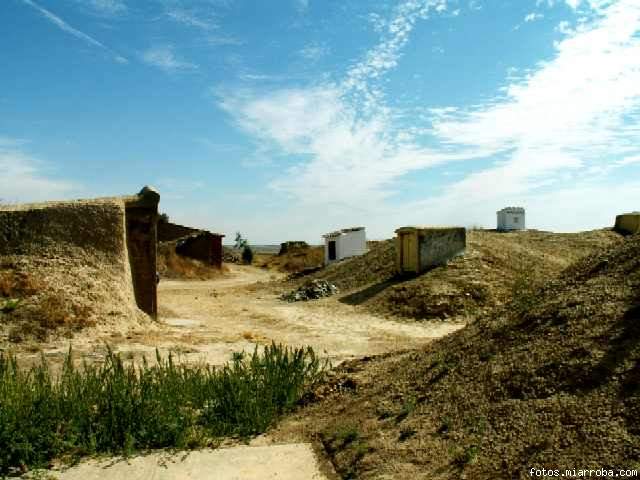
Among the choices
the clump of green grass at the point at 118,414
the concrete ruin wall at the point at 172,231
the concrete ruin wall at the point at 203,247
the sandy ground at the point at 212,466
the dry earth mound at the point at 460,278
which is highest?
the concrete ruin wall at the point at 172,231

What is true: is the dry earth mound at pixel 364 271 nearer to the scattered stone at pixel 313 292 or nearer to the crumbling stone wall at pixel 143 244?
the scattered stone at pixel 313 292

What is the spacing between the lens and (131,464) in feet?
15.7

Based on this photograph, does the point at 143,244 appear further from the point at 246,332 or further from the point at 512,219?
the point at 512,219

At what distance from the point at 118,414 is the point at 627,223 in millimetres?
34081

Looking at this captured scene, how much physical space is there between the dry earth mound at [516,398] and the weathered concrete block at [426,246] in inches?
529

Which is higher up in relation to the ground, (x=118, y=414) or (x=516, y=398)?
(x=516, y=398)

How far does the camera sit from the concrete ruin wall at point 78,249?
1116cm

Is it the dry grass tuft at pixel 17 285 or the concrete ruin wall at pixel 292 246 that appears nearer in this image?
the dry grass tuft at pixel 17 285

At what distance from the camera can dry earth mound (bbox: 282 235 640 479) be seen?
13.0 feet

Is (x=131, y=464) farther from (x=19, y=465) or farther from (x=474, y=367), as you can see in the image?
(x=474, y=367)

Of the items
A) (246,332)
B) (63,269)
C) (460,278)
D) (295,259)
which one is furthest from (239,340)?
(295,259)

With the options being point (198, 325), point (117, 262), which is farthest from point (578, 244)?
point (117, 262)

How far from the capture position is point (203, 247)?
35969 millimetres

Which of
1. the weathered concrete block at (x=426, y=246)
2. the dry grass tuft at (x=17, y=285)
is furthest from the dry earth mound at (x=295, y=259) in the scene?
the dry grass tuft at (x=17, y=285)
